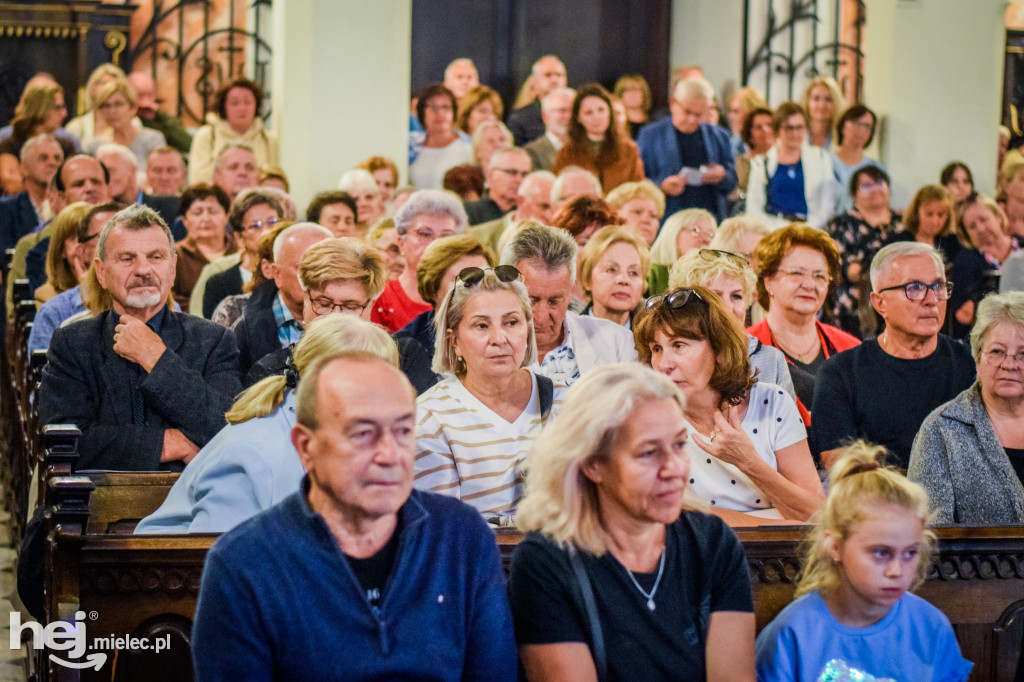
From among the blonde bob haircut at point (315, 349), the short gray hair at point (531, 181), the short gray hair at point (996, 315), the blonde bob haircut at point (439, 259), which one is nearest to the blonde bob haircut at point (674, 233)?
the short gray hair at point (531, 181)

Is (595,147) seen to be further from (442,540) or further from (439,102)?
(442,540)

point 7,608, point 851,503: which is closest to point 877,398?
point 851,503

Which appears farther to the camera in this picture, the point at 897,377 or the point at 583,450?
the point at 897,377

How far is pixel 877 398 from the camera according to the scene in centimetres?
451

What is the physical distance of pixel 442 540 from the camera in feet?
8.43

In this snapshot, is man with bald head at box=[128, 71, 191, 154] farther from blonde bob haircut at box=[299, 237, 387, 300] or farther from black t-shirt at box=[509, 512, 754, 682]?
black t-shirt at box=[509, 512, 754, 682]

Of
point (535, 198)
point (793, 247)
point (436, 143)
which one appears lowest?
point (793, 247)

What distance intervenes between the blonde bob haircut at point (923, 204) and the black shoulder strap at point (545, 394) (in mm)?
4594

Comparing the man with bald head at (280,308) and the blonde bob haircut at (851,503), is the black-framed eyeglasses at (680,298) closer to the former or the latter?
the blonde bob haircut at (851,503)

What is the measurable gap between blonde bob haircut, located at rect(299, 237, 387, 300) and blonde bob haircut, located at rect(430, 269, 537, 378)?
61cm

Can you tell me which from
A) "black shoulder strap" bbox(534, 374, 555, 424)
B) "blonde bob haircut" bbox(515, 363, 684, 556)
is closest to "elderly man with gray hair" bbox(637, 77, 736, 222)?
"black shoulder strap" bbox(534, 374, 555, 424)

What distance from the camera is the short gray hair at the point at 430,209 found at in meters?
5.67

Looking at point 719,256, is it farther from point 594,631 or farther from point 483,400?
point 594,631

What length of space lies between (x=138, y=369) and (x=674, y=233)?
9.31 feet
